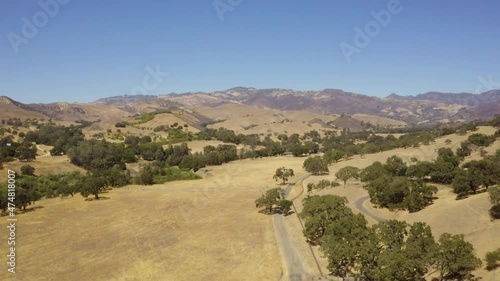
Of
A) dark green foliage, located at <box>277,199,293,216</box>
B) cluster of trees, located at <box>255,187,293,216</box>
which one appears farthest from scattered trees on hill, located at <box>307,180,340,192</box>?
dark green foliage, located at <box>277,199,293,216</box>

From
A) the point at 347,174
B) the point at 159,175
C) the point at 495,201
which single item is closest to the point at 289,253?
the point at 495,201

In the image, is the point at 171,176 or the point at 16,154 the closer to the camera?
the point at 171,176

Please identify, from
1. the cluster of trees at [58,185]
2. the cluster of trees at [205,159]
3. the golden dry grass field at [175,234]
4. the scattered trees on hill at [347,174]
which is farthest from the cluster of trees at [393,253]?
the cluster of trees at [205,159]

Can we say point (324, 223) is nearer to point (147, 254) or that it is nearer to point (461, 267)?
point (461, 267)

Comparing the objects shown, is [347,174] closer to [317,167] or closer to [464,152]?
[317,167]

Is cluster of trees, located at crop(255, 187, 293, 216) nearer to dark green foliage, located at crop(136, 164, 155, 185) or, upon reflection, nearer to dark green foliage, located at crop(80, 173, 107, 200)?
dark green foliage, located at crop(80, 173, 107, 200)

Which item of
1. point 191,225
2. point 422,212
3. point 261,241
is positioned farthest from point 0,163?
point 422,212

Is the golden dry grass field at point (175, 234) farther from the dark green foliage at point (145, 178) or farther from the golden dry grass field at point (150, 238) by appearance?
the dark green foliage at point (145, 178)

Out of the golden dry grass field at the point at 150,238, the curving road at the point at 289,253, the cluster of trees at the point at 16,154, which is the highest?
the cluster of trees at the point at 16,154
